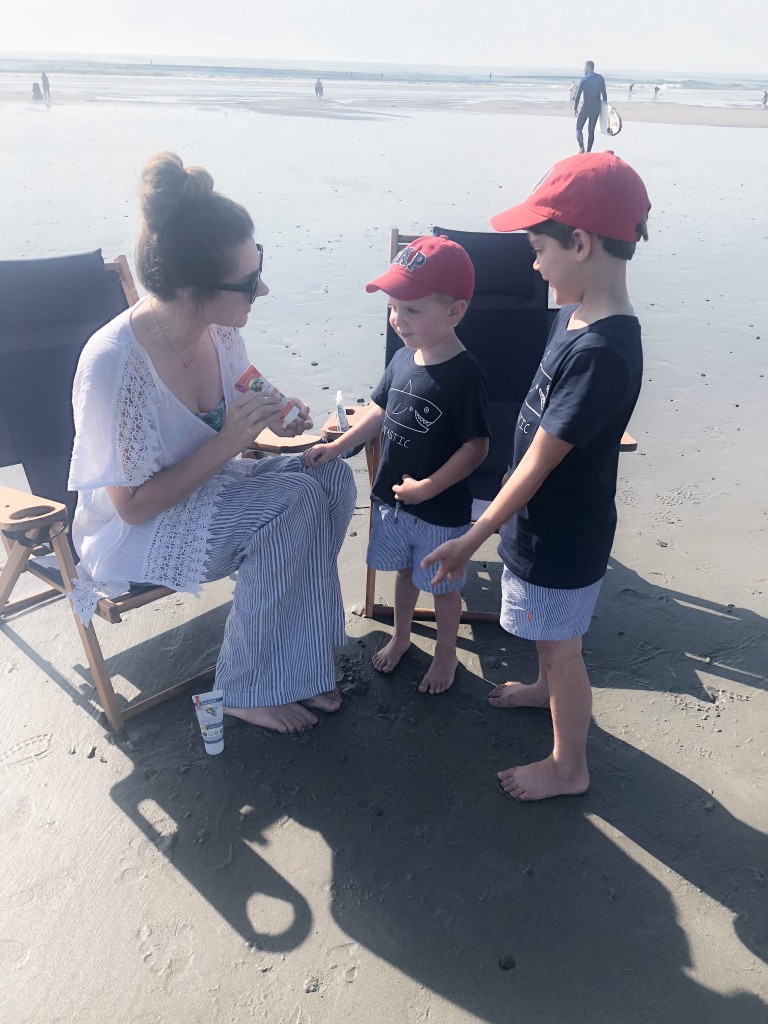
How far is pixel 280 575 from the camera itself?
97.0 inches

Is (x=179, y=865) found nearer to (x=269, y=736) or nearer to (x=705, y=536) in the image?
(x=269, y=736)

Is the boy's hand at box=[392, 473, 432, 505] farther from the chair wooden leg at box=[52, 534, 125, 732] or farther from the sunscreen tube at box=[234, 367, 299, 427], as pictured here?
the chair wooden leg at box=[52, 534, 125, 732]

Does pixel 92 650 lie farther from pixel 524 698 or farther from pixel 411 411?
pixel 524 698

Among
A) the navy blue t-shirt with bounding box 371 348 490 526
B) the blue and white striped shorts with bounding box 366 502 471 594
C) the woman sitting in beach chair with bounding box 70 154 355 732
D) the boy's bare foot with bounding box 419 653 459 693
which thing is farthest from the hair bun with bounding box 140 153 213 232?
the boy's bare foot with bounding box 419 653 459 693

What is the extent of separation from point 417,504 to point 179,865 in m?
1.32

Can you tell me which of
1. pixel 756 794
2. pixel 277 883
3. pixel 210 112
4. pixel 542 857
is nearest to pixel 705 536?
pixel 756 794

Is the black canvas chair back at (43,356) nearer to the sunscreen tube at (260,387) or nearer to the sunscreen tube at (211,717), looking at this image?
the sunscreen tube at (260,387)

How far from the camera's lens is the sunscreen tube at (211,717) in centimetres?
237

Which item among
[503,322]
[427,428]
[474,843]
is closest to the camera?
[474,843]

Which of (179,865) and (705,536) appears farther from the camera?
(705,536)

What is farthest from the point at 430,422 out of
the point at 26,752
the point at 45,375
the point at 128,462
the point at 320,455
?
the point at 26,752

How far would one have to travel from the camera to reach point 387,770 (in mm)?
2480

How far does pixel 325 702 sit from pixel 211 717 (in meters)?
0.46

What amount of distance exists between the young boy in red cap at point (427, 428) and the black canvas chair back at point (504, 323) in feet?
2.67
